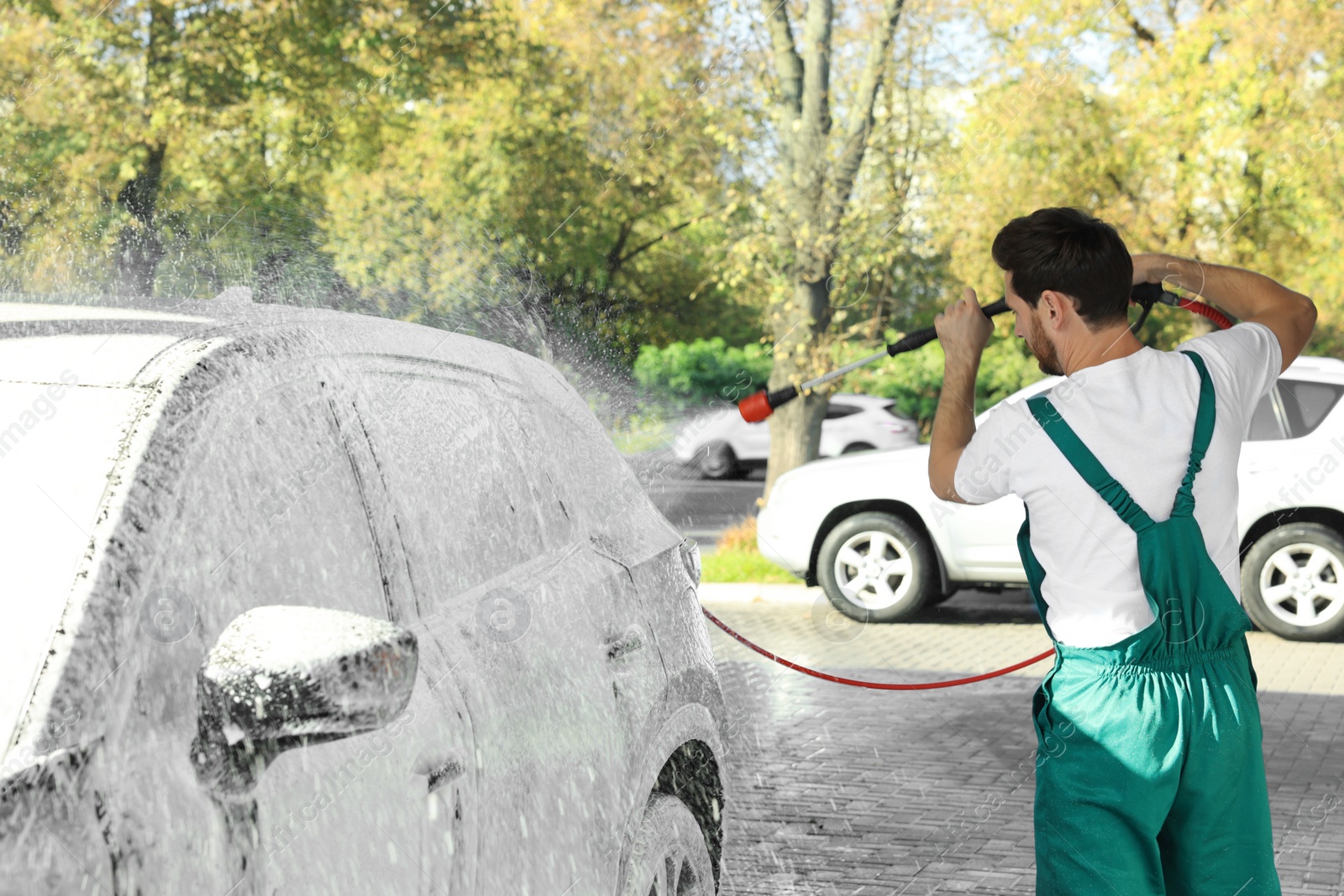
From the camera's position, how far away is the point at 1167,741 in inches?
100

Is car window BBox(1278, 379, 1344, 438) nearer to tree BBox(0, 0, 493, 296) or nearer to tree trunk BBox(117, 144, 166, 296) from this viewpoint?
tree BBox(0, 0, 493, 296)

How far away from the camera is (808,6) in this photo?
46.8ft

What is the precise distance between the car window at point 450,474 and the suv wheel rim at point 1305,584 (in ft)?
25.5

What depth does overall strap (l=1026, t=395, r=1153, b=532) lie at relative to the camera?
254 cm

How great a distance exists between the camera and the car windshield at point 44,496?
1754 mm

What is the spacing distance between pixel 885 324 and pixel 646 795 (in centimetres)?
1623

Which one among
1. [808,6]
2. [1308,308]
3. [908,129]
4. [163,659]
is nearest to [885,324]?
[908,129]

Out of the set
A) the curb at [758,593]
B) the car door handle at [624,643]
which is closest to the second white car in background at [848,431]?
the curb at [758,593]

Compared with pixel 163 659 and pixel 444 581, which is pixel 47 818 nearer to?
pixel 163 659

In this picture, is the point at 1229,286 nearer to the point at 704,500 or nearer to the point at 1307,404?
the point at 1307,404

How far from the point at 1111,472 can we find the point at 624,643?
1.05m

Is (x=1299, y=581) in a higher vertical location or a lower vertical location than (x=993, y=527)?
lower

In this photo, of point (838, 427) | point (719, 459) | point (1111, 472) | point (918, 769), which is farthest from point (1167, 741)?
point (719, 459)

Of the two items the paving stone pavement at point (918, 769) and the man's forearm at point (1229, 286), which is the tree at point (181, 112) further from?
the man's forearm at point (1229, 286)
